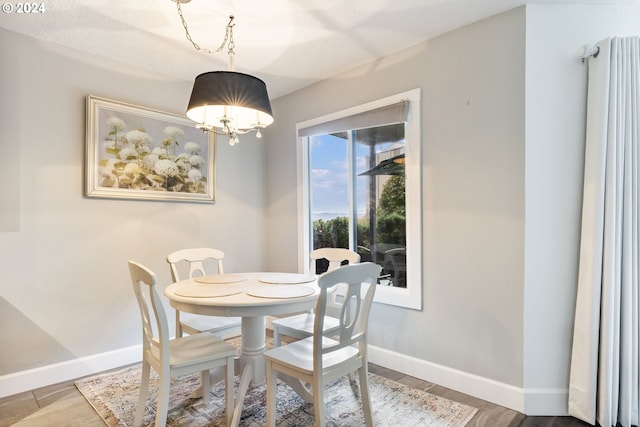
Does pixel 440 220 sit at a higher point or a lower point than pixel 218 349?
higher

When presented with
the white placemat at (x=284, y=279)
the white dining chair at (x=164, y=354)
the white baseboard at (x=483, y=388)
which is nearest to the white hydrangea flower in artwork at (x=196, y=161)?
the white placemat at (x=284, y=279)

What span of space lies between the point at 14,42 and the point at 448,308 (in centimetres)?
341

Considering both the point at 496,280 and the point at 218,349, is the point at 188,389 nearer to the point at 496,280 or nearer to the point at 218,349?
the point at 218,349

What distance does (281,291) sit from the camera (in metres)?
2.00

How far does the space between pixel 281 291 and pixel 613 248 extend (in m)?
1.80

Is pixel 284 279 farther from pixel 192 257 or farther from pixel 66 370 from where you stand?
pixel 66 370

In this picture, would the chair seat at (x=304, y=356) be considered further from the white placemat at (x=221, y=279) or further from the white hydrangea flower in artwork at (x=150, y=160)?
the white hydrangea flower in artwork at (x=150, y=160)

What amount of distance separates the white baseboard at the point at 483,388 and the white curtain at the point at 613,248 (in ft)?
0.49

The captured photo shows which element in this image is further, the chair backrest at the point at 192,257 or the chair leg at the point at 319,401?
the chair backrest at the point at 192,257

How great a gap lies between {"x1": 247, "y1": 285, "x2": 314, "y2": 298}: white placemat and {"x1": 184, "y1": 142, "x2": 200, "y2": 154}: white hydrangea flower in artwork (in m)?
1.71

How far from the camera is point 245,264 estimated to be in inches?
145

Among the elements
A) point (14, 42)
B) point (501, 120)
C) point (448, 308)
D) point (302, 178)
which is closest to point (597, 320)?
point (448, 308)

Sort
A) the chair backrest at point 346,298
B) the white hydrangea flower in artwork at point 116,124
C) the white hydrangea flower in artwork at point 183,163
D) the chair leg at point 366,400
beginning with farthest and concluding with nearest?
the white hydrangea flower in artwork at point 183,163, the white hydrangea flower in artwork at point 116,124, the chair leg at point 366,400, the chair backrest at point 346,298

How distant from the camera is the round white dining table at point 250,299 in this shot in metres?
1.76
